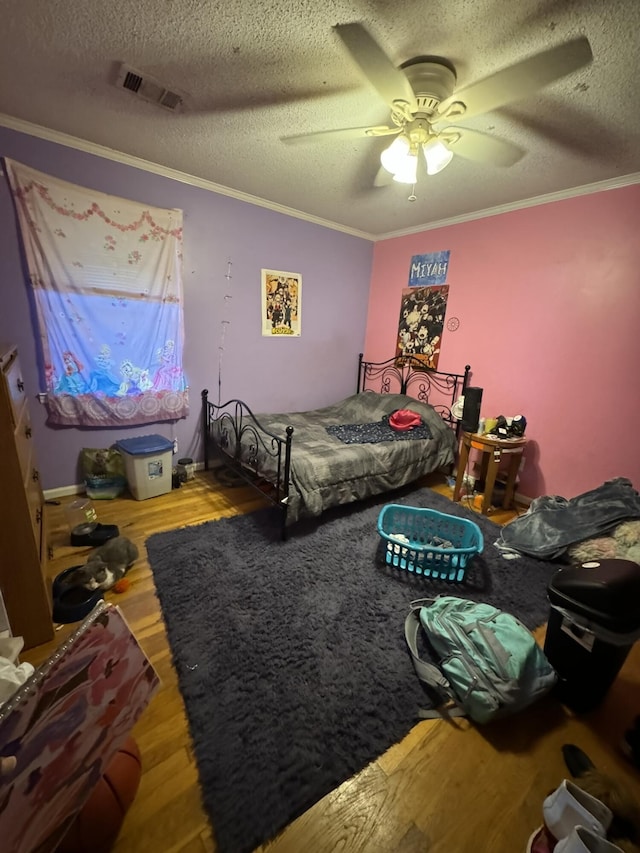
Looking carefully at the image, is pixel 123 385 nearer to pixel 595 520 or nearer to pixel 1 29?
pixel 1 29

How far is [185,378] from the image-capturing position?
10.5 feet

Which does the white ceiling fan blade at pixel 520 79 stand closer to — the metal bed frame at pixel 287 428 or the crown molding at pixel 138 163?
the metal bed frame at pixel 287 428

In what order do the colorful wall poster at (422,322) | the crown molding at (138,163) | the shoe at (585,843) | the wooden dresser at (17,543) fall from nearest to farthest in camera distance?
the shoe at (585,843)
the wooden dresser at (17,543)
the crown molding at (138,163)
the colorful wall poster at (422,322)

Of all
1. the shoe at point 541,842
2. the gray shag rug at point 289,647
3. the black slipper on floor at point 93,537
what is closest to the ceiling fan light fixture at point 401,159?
the gray shag rug at point 289,647

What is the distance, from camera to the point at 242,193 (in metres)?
3.10

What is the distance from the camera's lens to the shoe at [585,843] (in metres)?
0.85

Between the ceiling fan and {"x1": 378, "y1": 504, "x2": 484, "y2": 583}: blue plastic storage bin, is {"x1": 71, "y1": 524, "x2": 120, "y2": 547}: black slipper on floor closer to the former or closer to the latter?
{"x1": 378, "y1": 504, "x2": 484, "y2": 583}: blue plastic storage bin

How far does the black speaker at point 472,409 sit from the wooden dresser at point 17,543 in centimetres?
298

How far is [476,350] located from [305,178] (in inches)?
82.3

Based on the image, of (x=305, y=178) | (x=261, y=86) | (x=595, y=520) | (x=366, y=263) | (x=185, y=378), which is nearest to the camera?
(x=261, y=86)

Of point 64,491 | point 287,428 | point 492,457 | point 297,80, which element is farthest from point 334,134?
point 64,491

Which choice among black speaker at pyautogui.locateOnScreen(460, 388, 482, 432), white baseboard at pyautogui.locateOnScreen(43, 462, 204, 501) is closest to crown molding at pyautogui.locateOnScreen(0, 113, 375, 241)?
black speaker at pyautogui.locateOnScreen(460, 388, 482, 432)

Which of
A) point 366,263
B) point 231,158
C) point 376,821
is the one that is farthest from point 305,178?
point 376,821

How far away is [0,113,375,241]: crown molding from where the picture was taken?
2.20 meters
